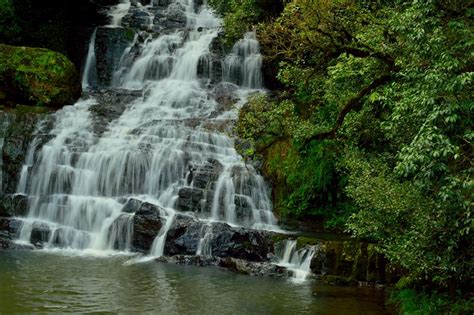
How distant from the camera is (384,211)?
10594 millimetres

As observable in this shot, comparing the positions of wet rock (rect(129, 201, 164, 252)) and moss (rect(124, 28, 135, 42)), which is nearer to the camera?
wet rock (rect(129, 201, 164, 252))

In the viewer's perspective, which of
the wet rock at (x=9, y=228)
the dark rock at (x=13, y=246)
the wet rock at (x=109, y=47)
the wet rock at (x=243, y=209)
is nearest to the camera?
the dark rock at (x=13, y=246)

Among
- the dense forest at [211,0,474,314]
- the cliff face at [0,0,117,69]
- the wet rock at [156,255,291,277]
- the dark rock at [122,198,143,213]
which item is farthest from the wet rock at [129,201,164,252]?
the cliff face at [0,0,117,69]

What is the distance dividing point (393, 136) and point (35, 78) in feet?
58.8

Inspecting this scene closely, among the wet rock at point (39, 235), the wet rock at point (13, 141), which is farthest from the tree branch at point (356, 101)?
the wet rock at point (13, 141)

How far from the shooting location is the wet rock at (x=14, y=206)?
18.8 m

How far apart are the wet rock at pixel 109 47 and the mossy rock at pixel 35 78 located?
378 centimetres

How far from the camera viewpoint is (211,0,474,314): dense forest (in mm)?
8289

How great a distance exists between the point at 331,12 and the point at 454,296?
8177 millimetres

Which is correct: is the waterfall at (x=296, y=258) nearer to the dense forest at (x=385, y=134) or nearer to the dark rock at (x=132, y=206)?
the dense forest at (x=385, y=134)

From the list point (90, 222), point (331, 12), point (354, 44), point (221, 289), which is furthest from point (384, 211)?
point (90, 222)

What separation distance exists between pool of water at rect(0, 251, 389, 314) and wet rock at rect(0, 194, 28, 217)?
3799 mm

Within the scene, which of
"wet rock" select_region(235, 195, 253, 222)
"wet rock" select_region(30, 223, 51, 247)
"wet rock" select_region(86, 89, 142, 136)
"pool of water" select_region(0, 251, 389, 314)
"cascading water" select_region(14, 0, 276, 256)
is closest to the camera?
"pool of water" select_region(0, 251, 389, 314)

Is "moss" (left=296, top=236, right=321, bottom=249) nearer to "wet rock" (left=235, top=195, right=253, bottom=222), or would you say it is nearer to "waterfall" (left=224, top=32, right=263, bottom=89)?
"wet rock" (left=235, top=195, right=253, bottom=222)
